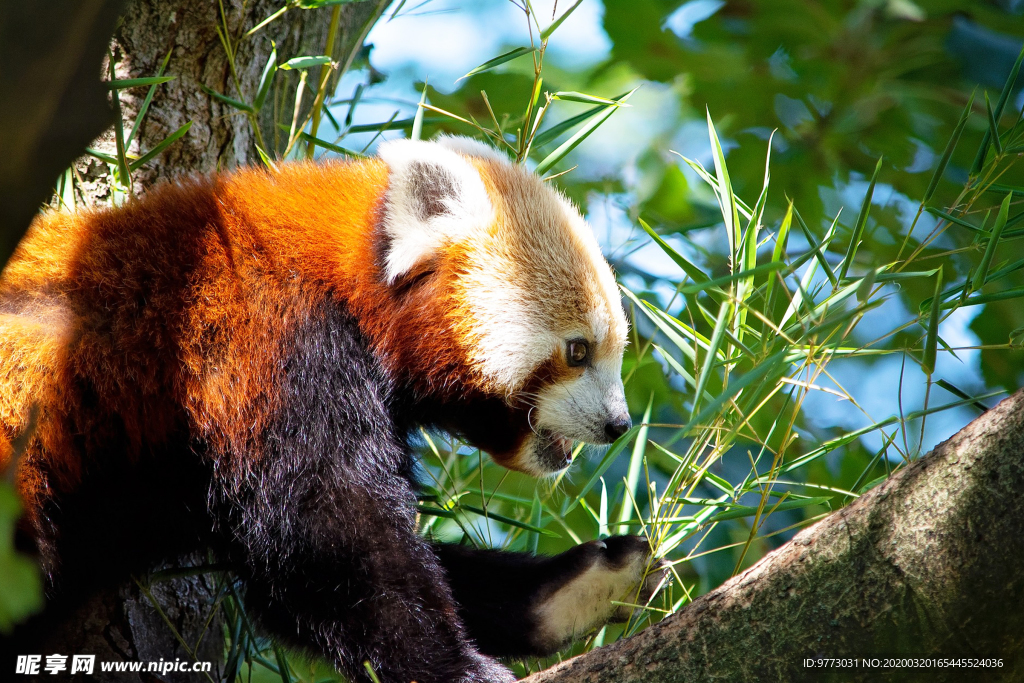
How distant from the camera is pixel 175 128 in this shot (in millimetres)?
3057

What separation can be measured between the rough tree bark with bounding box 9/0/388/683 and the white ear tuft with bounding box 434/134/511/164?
71 cm

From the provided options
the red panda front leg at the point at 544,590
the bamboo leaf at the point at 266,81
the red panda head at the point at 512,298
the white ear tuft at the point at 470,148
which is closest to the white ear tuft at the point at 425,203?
the red panda head at the point at 512,298

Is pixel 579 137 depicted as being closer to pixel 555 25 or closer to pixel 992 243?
pixel 555 25

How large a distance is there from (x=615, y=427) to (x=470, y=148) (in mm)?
1257

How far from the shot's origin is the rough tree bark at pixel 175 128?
2.65m

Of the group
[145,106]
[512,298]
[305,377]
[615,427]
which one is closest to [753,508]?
[615,427]

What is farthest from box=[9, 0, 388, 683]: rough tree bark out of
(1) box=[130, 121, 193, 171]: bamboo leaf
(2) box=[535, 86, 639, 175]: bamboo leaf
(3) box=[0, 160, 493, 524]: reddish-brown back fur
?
(2) box=[535, 86, 639, 175]: bamboo leaf

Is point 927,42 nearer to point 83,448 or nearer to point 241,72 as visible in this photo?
point 241,72

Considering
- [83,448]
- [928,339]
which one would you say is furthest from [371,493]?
[928,339]

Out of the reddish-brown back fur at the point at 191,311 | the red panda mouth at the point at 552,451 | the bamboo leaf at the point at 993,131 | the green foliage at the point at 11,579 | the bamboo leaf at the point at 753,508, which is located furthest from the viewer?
the red panda mouth at the point at 552,451

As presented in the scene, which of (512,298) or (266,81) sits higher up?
(266,81)

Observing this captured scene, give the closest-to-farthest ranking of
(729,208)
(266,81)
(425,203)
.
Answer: (729,208), (425,203), (266,81)

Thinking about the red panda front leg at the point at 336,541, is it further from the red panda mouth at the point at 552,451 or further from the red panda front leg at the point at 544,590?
the red panda mouth at the point at 552,451

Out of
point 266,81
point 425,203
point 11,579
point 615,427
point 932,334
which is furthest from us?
point 266,81
